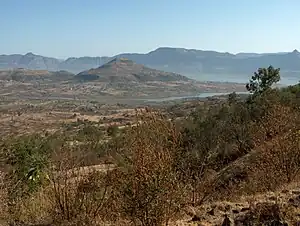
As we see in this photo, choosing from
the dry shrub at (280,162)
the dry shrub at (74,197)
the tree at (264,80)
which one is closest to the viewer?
the dry shrub at (74,197)

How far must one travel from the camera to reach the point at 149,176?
4500 millimetres

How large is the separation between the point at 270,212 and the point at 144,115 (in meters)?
2.04

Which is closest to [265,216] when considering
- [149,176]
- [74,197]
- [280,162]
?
[149,176]

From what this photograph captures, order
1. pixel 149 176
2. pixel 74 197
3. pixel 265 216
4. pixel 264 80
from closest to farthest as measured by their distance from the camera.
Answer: pixel 149 176 < pixel 265 216 < pixel 74 197 < pixel 264 80

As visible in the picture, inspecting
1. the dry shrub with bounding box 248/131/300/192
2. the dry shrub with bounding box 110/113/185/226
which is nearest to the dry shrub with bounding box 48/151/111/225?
the dry shrub with bounding box 110/113/185/226

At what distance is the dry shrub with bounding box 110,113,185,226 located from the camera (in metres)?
4.51

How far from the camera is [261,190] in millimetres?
7934

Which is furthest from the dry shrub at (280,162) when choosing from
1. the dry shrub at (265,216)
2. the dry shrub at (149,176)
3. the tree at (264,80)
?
the tree at (264,80)

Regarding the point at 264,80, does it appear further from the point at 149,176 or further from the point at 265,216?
the point at 149,176

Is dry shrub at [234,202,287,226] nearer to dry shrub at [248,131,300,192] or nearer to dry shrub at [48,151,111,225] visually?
dry shrub at [48,151,111,225]

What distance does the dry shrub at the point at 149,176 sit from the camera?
178 inches

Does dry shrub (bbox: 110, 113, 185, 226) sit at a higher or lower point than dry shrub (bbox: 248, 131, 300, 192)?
higher

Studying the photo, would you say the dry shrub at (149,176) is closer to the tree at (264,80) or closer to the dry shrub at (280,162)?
the dry shrub at (280,162)

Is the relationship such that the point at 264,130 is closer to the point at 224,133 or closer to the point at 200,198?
the point at 200,198
